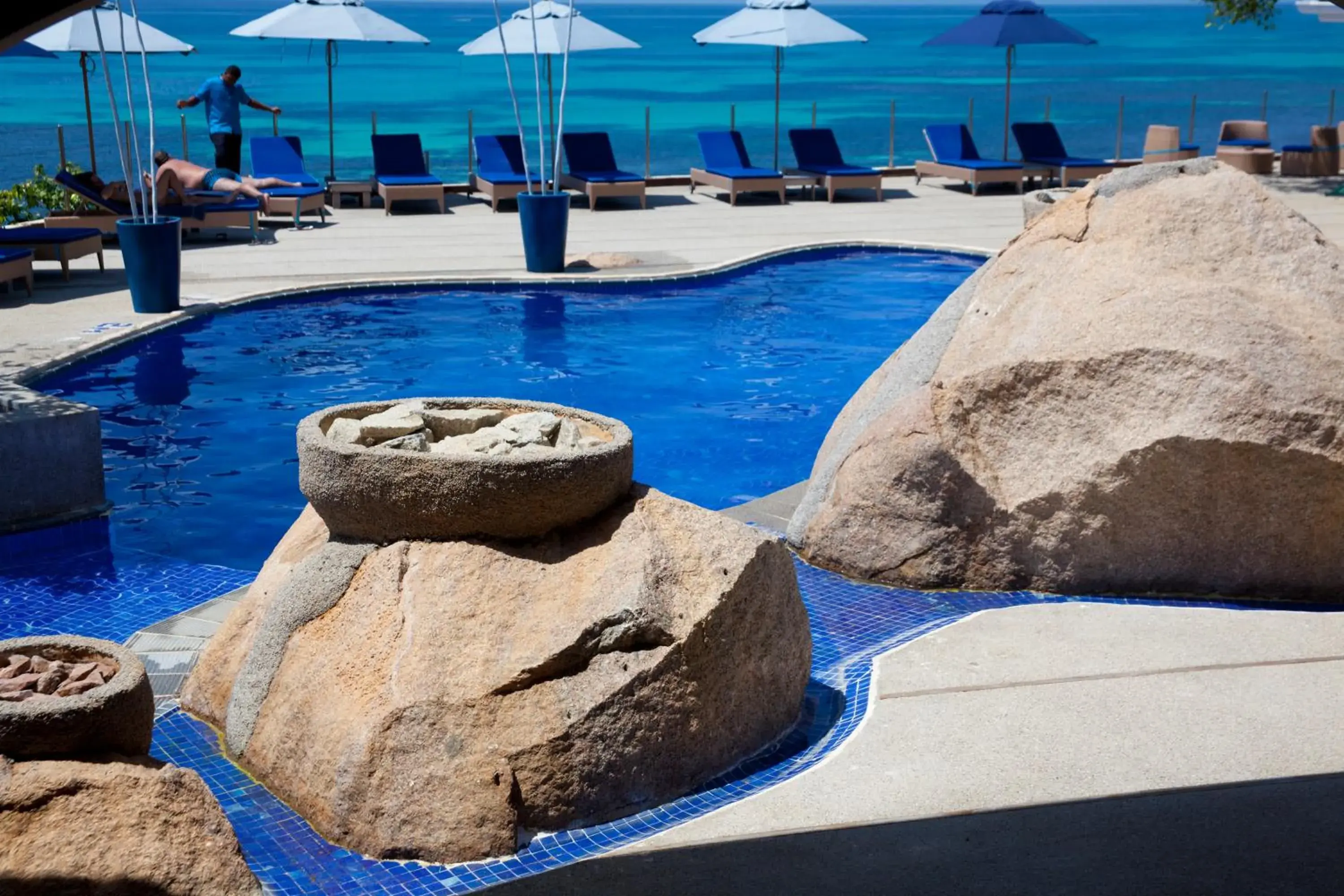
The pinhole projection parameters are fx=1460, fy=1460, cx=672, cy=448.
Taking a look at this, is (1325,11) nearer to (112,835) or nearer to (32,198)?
(32,198)

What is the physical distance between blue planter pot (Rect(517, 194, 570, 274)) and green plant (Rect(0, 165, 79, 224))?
19.2 feet

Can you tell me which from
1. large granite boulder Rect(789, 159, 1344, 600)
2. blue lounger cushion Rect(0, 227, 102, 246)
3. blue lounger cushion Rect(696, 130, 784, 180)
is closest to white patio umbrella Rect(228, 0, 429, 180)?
blue lounger cushion Rect(696, 130, 784, 180)

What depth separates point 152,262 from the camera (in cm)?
1302

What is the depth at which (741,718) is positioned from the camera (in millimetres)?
5438

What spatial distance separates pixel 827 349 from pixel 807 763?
336 inches

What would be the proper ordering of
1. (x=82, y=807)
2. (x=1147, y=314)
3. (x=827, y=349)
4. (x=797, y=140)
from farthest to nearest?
(x=797, y=140)
(x=827, y=349)
(x=1147, y=314)
(x=82, y=807)

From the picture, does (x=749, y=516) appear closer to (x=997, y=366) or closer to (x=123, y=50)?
(x=997, y=366)

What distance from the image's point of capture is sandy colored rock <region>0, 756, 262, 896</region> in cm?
415

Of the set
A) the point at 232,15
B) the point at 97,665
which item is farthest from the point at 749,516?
the point at 232,15

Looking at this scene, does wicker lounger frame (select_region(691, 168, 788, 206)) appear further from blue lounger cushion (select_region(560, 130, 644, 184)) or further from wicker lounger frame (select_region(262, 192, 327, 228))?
wicker lounger frame (select_region(262, 192, 327, 228))

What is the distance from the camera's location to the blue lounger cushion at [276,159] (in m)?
19.8

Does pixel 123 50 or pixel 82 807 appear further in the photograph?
pixel 123 50

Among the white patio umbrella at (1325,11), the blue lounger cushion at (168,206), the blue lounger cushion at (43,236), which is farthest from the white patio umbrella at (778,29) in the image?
the blue lounger cushion at (43,236)

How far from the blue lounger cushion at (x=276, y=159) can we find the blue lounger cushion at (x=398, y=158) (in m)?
1.04
